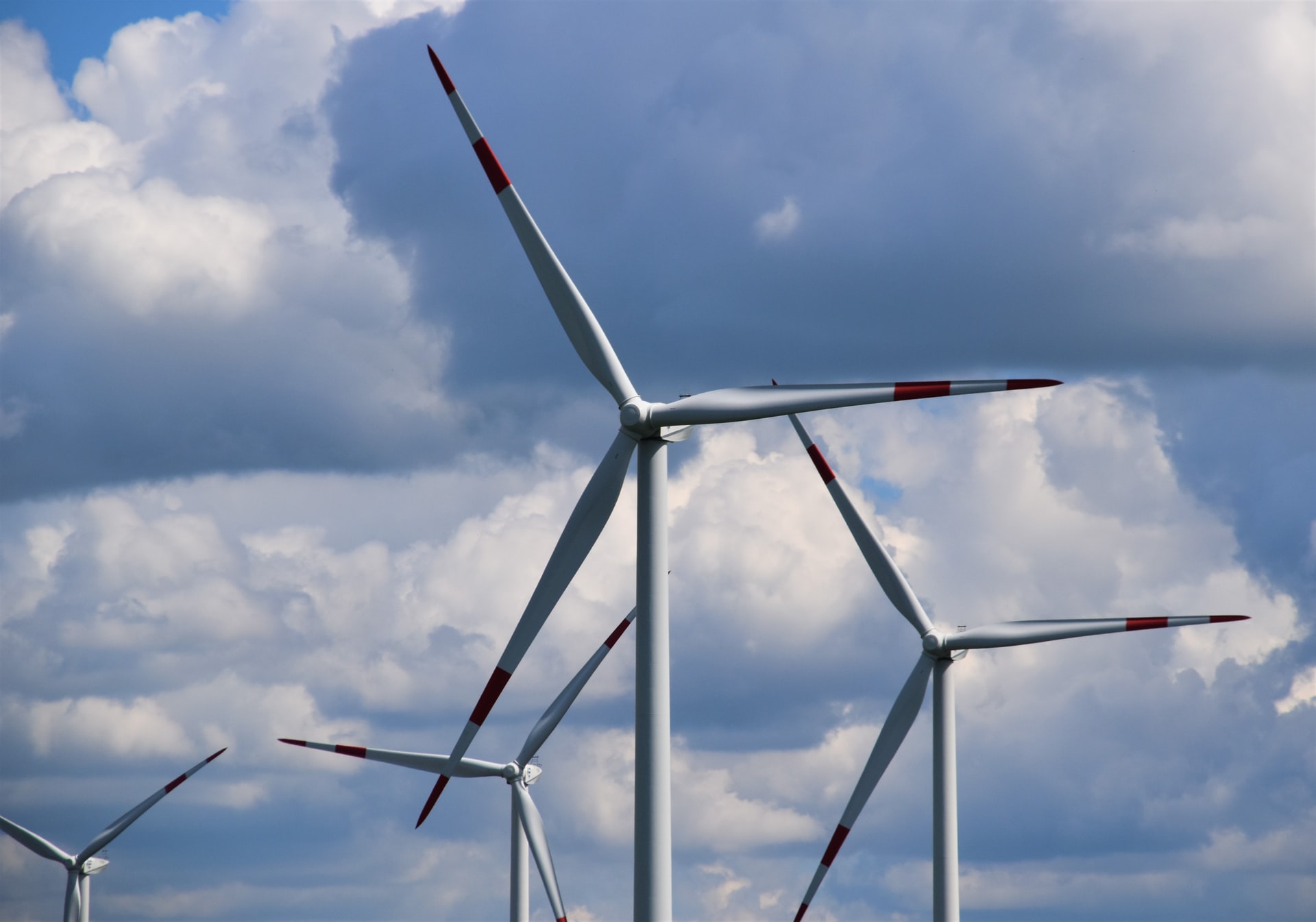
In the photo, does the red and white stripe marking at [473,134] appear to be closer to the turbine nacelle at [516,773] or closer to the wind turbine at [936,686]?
the wind turbine at [936,686]

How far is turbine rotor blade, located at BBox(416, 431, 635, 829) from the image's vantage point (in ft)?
127

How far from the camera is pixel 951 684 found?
5691 cm

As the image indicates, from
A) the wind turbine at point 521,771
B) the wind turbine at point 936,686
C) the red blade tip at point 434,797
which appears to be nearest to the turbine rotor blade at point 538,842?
the wind turbine at point 521,771

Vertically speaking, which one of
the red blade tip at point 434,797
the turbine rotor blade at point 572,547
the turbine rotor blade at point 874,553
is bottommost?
the red blade tip at point 434,797

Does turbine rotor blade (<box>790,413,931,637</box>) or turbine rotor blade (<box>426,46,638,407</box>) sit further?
turbine rotor blade (<box>790,413,931,637</box>)

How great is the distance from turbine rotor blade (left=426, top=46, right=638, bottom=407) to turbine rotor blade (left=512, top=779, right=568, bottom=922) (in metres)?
35.9

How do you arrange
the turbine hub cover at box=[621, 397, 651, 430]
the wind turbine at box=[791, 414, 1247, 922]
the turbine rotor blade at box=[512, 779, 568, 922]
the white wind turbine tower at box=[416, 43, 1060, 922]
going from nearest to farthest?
the white wind turbine tower at box=[416, 43, 1060, 922] → the turbine hub cover at box=[621, 397, 651, 430] → the wind turbine at box=[791, 414, 1247, 922] → the turbine rotor blade at box=[512, 779, 568, 922]

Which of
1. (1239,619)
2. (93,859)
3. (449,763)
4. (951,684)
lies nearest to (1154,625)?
(1239,619)

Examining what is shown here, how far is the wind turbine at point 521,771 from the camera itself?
72.9 m

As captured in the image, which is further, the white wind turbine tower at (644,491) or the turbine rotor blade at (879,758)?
the turbine rotor blade at (879,758)

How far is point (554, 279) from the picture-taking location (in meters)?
41.3

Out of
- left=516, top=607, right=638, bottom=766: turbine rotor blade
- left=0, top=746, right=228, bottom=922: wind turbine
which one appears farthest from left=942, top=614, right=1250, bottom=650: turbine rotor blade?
left=0, top=746, right=228, bottom=922: wind turbine

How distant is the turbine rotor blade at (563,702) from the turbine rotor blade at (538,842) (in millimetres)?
1512

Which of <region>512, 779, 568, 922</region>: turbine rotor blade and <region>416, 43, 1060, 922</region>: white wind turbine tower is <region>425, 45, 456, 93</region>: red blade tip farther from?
<region>512, 779, 568, 922</region>: turbine rotor blade
